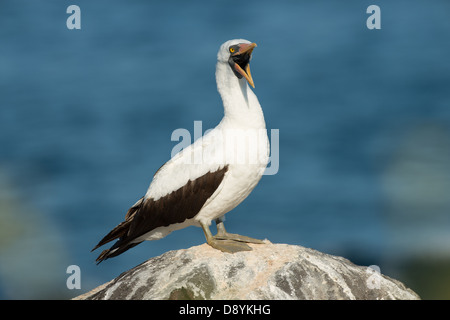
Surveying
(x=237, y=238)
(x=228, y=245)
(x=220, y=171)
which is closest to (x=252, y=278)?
(x=228, y=245)

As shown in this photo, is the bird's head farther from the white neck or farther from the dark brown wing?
the dark brown wing

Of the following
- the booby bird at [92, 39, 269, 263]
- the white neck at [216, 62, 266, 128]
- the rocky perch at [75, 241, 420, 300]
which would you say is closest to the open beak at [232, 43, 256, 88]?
the booby bird at [92, 39, 269, 263]

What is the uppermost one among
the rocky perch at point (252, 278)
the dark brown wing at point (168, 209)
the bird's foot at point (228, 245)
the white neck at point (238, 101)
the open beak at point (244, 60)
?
the open beak at point (244, 60)

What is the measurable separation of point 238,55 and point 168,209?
2713 millimetres

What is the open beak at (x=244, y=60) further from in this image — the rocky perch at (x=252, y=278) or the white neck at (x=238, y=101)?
the rocky perch at (x=252, y=278)

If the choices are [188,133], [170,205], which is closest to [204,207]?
[170,205]

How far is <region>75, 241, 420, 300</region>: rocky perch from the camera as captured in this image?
39.1ft

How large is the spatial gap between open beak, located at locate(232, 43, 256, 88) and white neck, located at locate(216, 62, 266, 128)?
7.5 inches

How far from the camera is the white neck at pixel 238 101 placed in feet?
42.3

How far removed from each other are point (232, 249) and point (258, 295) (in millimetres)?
1144

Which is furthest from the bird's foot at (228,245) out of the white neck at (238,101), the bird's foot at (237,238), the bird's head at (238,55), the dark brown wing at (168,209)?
the bird's head at (238,55)

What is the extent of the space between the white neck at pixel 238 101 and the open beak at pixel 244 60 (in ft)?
0.62

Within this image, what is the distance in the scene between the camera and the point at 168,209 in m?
13.2
